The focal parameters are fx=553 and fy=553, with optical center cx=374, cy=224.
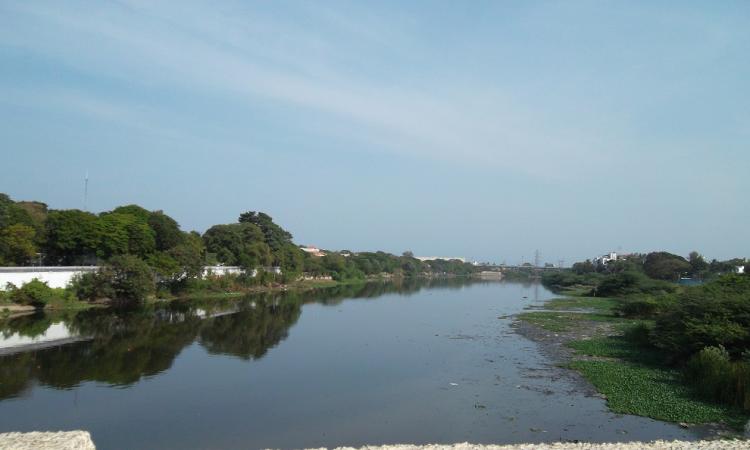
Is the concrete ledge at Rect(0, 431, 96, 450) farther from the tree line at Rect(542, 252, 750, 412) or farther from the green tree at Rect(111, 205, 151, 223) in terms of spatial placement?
the green tree at Rect(111, 205, 151, 223)

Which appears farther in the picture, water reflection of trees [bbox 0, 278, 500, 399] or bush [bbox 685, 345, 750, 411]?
water reflection of trees [bbox 0, 278, 500, 399]

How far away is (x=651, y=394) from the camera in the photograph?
45.4ft

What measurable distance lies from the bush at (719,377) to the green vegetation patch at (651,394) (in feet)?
1.08

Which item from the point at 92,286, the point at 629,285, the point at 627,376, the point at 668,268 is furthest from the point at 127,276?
the point at 668,268

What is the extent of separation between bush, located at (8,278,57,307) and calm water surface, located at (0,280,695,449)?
10.9 feet

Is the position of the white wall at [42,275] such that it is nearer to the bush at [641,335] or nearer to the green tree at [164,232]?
the green tree at [164,232]

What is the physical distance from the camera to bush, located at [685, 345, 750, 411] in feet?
41.3

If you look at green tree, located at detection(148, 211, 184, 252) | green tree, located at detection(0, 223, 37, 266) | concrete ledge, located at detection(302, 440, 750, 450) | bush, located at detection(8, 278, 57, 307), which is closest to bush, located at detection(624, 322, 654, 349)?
concrete ledge, located at detection(302, 440, 750, 450)

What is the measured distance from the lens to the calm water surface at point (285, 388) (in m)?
11.6

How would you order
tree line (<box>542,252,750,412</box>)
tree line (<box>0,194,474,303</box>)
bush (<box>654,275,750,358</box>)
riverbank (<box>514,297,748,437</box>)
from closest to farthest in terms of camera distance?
riverbank (<box>514,297,748,437</box>) → tree line (<box>542,252,750,412</box>) → bush (<box>654,275,750,358</box>) → tree line (<box>0,194,474,303</box>)

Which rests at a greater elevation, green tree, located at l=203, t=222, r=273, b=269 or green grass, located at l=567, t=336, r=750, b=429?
green tree, located at l=203, t=222, r=273, b=269

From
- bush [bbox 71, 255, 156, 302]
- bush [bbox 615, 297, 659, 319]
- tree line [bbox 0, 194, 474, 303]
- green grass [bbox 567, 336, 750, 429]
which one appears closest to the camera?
green grass [bbox 567, 336, 750, 429]

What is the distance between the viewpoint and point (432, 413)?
43.4ft

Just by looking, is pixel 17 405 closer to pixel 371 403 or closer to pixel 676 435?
pixel 371 403
